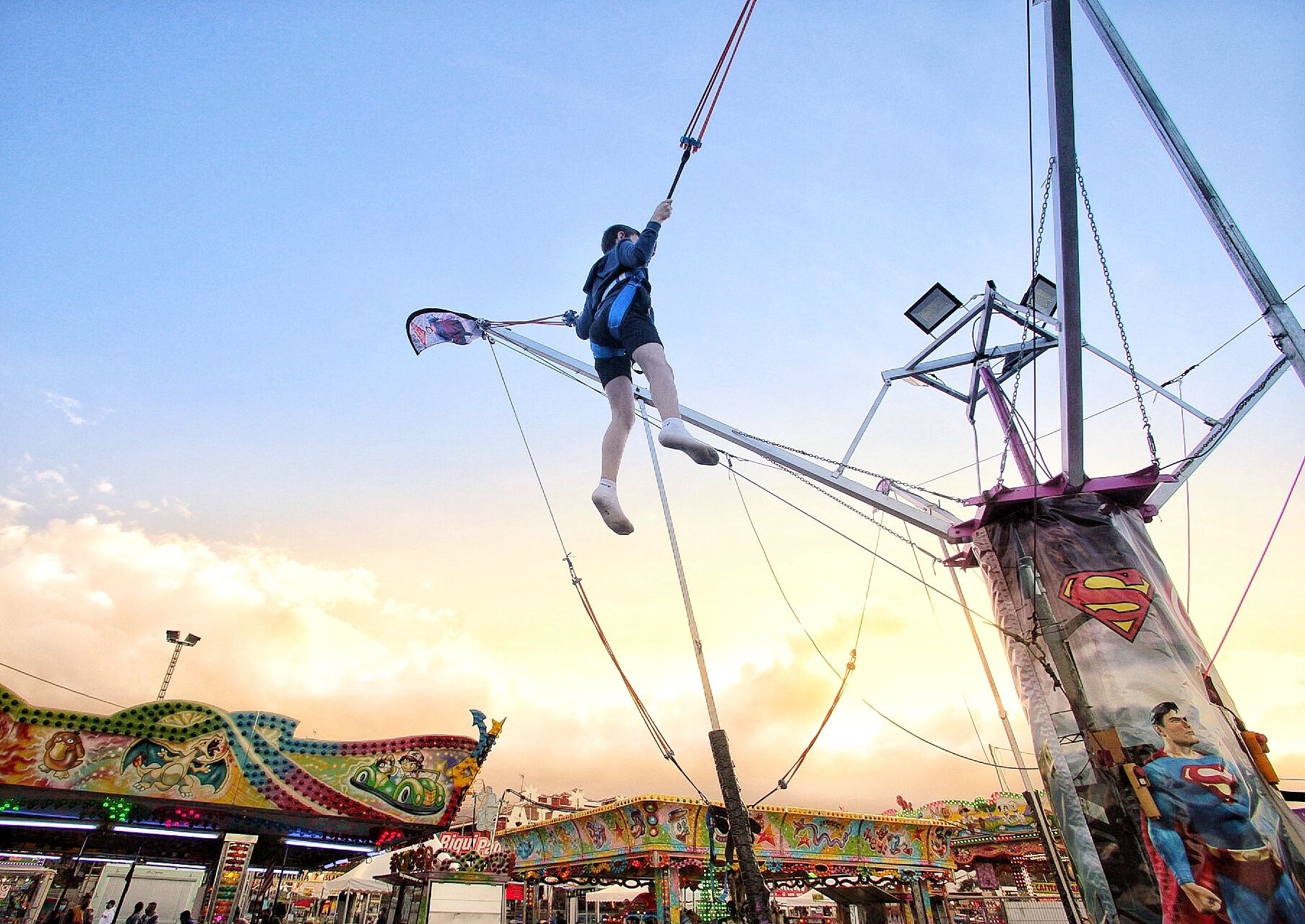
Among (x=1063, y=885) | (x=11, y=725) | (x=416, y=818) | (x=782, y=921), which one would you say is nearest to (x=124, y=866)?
(x=11, y=725)

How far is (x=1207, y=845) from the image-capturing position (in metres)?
6.69

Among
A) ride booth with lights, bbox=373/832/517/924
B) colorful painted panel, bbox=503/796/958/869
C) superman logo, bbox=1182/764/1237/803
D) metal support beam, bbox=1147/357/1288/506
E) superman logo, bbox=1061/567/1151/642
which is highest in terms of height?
metal support beam, bbox=1147/357/1288/506

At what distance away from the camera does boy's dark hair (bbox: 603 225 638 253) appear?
15.1 ft

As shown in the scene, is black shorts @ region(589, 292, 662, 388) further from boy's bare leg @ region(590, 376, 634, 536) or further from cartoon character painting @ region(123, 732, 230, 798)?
cartoon character painting @ region(123, 732, 230, 798)

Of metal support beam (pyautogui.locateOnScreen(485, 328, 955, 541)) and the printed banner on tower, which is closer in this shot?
the printed banner on tower

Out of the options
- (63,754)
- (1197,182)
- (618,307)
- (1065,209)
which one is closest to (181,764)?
(63,754)

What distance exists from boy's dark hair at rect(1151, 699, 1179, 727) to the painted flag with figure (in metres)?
8.70

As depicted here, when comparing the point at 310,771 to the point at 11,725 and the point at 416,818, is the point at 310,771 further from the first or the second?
the point at 11,725

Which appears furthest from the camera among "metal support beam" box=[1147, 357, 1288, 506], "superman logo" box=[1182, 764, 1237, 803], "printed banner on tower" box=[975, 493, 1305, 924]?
"metal support beam" box=[1147, 357, 1288, 506]

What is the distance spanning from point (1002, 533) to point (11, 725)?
1408 centimetres

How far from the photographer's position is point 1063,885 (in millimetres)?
6734

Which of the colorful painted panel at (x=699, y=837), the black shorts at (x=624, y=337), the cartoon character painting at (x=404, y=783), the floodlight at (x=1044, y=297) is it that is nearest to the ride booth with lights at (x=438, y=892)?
the colorful painted panel at (x=699, y=837)

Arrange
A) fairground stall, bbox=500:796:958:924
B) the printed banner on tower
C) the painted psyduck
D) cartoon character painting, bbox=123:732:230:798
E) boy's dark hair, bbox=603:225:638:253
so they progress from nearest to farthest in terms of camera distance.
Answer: boy's dark hair, bbox=603:225:638:253 → the printed banner on tower → the painted psyduck → cartoon character painting, bbox=123:732:230:798 → fairground stall, bbox=500:796:958:924

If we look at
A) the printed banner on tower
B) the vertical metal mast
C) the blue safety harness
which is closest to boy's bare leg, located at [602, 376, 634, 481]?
the blue safety harness
